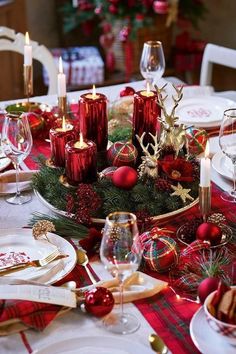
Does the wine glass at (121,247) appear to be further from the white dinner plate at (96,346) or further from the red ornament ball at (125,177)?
the red ornament ball at (125,177)

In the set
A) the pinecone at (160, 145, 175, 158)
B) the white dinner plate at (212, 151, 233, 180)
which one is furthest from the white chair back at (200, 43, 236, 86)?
the pinecone at (160, 145, 175, 158)

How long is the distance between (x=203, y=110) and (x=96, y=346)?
3.51 feet

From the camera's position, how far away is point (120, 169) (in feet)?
4.19

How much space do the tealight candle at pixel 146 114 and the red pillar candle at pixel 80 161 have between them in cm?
17

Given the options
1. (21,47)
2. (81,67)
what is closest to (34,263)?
(21,47)

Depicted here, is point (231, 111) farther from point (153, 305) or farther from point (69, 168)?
point (153, 305)

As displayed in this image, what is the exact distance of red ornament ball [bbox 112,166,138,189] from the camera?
1.27 m

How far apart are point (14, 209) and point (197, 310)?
530mm

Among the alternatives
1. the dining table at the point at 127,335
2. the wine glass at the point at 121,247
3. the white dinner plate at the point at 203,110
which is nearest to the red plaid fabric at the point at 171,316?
the dining table at the point at 127,335

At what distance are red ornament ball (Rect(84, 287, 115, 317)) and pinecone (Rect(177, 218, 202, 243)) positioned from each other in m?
0.26

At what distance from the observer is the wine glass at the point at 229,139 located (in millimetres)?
1386

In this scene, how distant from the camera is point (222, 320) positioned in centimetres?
92

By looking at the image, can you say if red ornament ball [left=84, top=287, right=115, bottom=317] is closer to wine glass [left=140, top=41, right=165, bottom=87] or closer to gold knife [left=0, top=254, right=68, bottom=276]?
gold knife [left=0, top=254, right=68, bottom=276]

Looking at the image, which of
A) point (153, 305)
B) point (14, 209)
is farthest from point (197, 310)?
point (14, 209)
